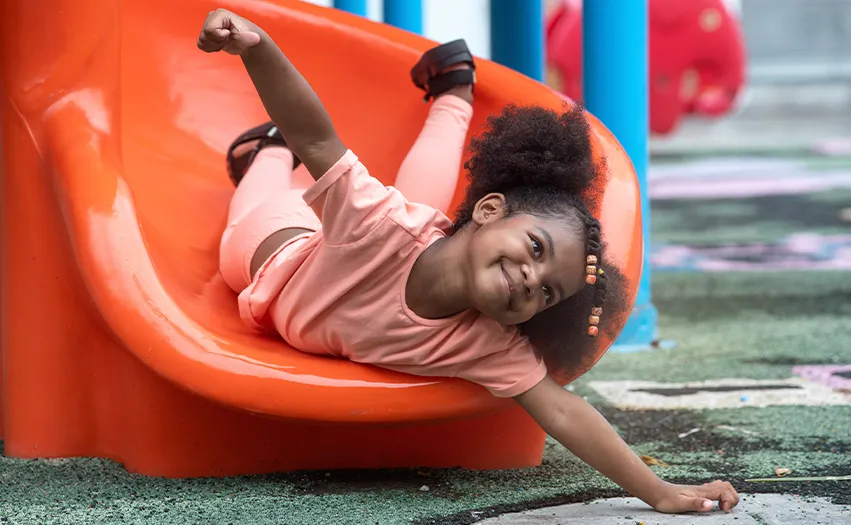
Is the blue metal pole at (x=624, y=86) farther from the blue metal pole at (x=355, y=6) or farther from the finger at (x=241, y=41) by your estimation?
the blue metal pole at (x=355, y=6)

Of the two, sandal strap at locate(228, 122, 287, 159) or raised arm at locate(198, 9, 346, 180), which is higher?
raised arm at locate(198, 9, 346, 180)

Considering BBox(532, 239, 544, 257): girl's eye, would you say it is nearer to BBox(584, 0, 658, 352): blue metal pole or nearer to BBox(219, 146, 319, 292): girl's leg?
BBox(219, 146, 319, 292): girl's leg

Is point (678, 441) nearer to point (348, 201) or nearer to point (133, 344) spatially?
point (348, 201)

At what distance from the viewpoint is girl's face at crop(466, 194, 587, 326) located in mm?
1156

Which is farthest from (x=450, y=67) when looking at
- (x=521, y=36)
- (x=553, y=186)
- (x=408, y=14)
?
(x=408, y=14)

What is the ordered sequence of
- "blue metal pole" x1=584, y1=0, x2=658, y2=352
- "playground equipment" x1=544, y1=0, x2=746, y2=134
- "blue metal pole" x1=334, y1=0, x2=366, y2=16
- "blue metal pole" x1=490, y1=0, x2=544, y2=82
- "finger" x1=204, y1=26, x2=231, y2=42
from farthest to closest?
1. "playground equipment" x1=544, y1=0, x2=746, y2=134
2. "blue metal pole" x1=334, y1=0, x2=366, y2=16
3. "blue metal pole" x1=490, y1=0, x2=544, y2=82
4. "blue metal pole" x1=584, y1=0, x2=658, y2=352
5. "finger" x1=204, y1=26, x2=231, y2=42

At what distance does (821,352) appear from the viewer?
6.77 feet

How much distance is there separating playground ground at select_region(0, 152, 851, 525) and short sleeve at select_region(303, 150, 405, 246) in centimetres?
32

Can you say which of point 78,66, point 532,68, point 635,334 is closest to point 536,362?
point 78,66

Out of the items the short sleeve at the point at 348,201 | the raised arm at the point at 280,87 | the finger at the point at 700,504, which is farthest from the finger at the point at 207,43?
the finger at the point at 700,504

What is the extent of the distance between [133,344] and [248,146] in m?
0.57

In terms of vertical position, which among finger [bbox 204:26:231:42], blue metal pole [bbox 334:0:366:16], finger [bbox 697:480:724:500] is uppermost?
blue metal pole [bbox 334:0:366:16]

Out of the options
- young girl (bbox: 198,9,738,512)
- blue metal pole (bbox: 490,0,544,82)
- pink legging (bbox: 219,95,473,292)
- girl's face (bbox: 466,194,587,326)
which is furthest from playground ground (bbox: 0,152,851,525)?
blue metal pole (bbox: 490,0,544,82)

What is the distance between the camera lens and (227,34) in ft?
3.59
